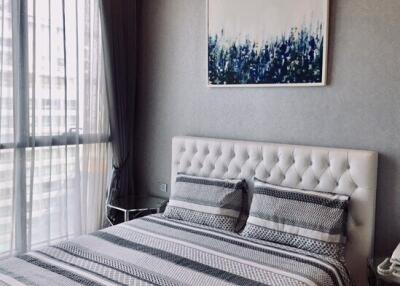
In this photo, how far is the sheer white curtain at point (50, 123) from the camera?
9.58 feet

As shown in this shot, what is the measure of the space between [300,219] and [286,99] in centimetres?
92

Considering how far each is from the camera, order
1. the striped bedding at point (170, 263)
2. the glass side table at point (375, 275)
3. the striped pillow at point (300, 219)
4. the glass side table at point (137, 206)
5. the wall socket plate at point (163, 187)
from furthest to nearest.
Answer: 1. the wall socket plate at point (163, 187)
2. the glass side table at point (137, 206)
3. the striped pillow at point (300, 219)
4. the glass side table at point (375, 275)
5. the striped bedding at point (170, 263)

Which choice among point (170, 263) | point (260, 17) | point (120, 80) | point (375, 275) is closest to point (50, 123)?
point (120, 80)

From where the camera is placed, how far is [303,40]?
2.79m

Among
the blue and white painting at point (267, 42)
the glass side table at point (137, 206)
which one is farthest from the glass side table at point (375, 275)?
the glass side table at point (137, 206)

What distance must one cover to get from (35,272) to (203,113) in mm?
1869

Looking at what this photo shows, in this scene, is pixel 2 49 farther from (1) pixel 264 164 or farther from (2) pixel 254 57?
(1) pixel 264 164

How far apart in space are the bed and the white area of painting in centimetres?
85

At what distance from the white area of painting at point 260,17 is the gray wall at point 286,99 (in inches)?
5.2

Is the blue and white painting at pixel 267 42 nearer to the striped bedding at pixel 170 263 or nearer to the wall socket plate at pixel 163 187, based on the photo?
the wall socket plate at pixel 163 187

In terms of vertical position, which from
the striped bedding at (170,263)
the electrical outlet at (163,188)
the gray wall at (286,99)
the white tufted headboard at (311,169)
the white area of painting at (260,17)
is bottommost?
the striped bedding at (170,263)

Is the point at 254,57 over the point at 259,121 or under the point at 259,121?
over

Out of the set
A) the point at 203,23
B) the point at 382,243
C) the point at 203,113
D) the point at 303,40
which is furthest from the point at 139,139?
the point at 382,243

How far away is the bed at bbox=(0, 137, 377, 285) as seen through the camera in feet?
6.87
